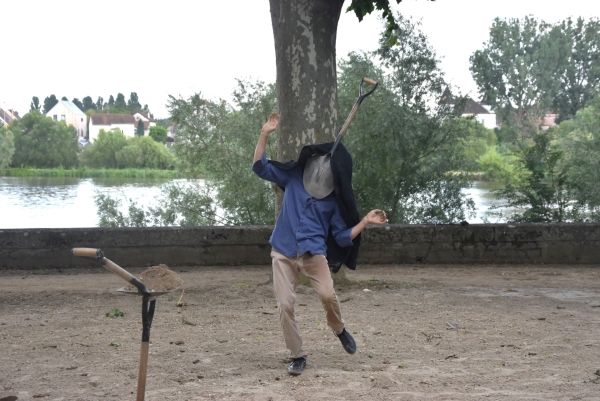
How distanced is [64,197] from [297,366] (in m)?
19.5

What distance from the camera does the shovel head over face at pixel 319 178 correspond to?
6.30 metres

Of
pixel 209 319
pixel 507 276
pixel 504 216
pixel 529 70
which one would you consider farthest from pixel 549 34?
pixel 209 319

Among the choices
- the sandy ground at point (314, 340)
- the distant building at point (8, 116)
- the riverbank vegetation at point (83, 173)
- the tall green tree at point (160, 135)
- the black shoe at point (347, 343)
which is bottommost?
the sandy ground at point (314, 340)

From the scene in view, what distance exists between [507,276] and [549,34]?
53877 mm

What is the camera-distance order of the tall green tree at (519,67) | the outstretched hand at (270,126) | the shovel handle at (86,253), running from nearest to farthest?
the shovel handle at (86,253)
the outstretched hand at (270,126)
the tall green tree at (519,67)

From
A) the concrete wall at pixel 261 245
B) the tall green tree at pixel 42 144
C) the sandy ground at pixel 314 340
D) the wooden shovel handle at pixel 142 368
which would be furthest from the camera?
the tall green tree at pixel 42 144

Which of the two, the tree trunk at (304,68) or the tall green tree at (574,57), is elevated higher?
the tall green tree at (574,57)

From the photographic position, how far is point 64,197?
24.1m

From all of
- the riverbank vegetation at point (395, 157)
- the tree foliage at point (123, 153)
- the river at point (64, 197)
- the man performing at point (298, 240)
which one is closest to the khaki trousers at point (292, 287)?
the man performing at point (298, 240)

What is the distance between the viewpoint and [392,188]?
53.2 ft

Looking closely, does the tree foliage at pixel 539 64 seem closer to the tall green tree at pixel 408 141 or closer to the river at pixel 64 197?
the river at pixel 64 197

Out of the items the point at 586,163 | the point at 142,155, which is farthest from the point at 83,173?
the point at 586,163

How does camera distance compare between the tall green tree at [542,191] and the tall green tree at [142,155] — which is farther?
the tall green tree at [142,155]

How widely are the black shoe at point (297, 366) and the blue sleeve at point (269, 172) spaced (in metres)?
1.48
